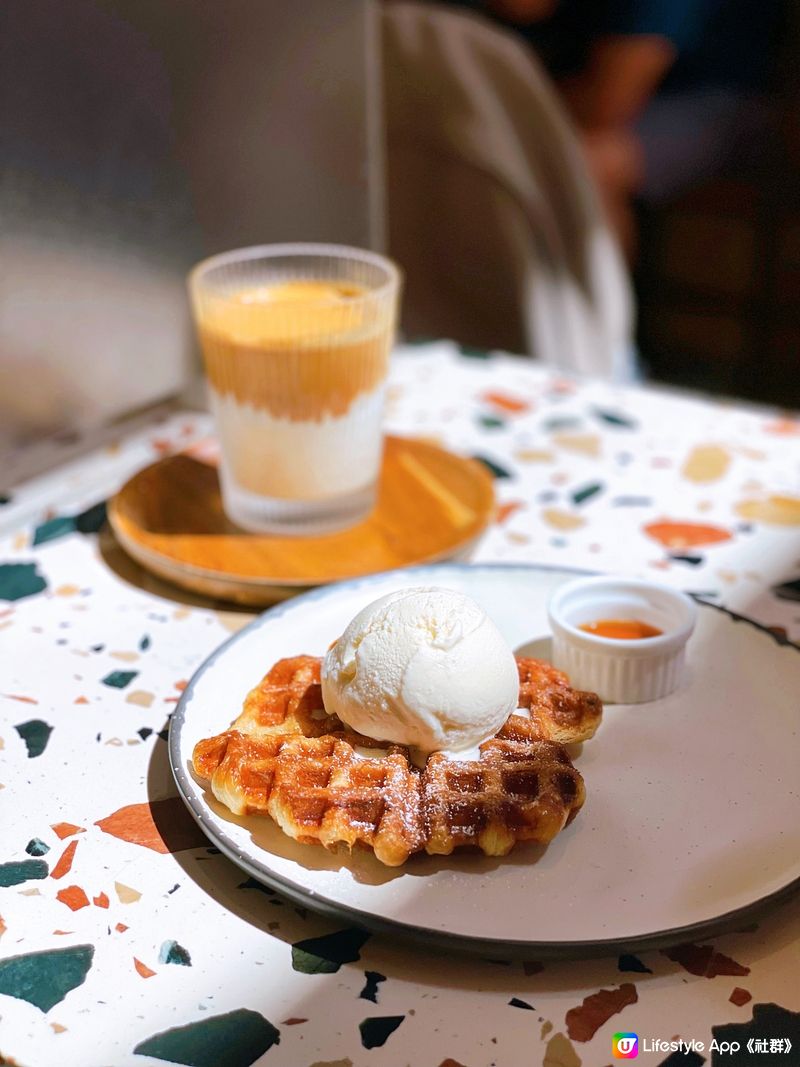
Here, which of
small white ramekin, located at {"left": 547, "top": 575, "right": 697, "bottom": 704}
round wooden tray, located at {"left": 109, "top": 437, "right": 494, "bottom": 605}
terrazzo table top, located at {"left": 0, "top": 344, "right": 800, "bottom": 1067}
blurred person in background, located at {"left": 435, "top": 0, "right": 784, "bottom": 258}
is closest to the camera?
terrazzo table top, located at {"left": 0, "top": 344, "right": 800, "bottom": 1067}

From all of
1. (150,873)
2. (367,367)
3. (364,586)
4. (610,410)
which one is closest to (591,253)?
(610,410)

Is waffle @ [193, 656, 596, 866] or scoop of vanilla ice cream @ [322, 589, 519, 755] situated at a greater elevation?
scoop of vanilla ice cream @ [322, 589, 519, 755]

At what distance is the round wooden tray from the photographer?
3.51 ft

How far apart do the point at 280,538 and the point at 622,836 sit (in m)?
0.55

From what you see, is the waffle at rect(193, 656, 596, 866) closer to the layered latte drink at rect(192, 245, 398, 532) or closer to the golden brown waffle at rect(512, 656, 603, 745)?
the golden brown waffle at rect(512, 656, 603, 745)

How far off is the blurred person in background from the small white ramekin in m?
2.56

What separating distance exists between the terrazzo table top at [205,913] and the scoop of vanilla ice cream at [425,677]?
0.13 m

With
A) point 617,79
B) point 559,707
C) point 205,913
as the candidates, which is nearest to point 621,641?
point 559,707

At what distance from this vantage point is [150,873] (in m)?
0.72

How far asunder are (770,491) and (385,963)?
83 centimetres

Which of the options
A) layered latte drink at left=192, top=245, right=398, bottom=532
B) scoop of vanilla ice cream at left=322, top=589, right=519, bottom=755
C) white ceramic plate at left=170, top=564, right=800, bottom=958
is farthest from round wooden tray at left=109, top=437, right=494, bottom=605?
scoop of vanilla ice cream at left=322, top=589, right=519, bottom=755

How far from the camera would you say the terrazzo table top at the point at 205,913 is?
0.61 metres

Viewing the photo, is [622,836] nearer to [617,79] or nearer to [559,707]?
[559,707]

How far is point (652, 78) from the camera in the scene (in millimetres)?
3242
